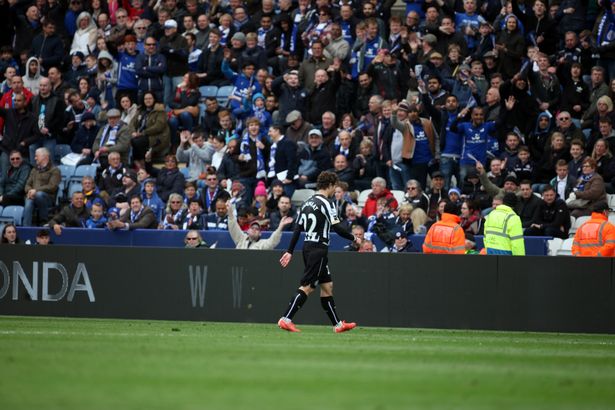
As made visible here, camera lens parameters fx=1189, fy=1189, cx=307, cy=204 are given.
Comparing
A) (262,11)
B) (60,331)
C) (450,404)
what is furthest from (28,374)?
(262,11)

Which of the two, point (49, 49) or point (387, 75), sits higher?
point (49, 49)

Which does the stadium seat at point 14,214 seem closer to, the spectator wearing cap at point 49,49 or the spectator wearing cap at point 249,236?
the spectator wearing cap at point 49,49

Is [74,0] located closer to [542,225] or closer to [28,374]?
[542,225]

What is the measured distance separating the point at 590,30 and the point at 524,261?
23.3 feet

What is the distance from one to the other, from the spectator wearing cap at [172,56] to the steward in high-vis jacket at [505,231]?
10.6 meters

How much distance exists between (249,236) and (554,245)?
5270 millimetres

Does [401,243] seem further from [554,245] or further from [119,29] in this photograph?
[119,29]

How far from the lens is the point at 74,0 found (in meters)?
29.7

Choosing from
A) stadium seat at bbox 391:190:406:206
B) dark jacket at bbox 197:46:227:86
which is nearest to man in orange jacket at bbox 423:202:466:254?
stadium seat at bbox 391:190:406:206

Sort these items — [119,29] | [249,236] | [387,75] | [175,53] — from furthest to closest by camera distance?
[119,29]
[175,53]
[387,75]
[249,236]

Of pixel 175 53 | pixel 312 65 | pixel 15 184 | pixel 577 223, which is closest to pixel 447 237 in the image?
pixel 577 223

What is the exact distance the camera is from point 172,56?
27.1m

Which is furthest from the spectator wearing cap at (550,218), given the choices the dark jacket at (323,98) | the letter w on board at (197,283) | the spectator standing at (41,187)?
the spectator standing at (41,187)

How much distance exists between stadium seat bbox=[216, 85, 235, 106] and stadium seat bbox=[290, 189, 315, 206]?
4322 mm
